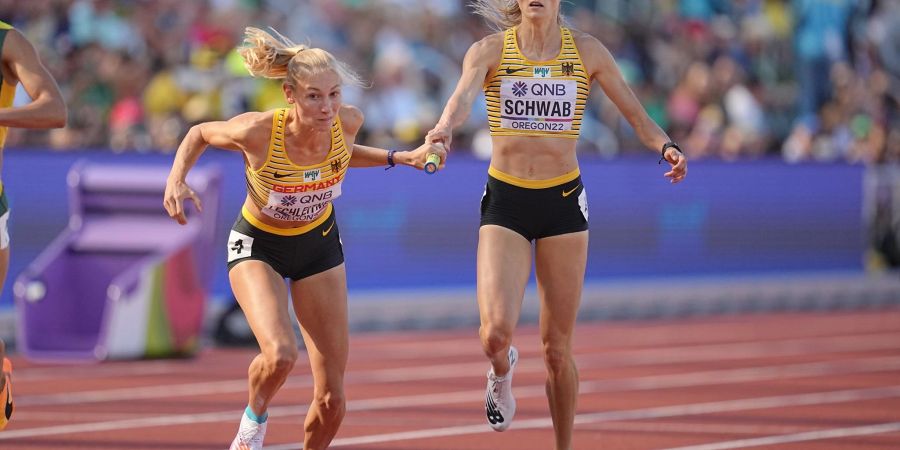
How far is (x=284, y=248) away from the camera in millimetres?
7621

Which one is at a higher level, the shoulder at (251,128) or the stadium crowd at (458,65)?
the shoulder at (251,128)

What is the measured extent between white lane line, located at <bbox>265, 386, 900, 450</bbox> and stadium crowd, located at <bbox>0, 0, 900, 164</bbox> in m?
3.32

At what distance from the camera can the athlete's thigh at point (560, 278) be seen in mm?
8039

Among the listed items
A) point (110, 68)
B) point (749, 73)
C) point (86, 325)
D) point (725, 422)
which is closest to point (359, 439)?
point (725, 422)

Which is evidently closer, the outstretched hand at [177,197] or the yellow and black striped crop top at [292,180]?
the outstretched hand at [177,197]

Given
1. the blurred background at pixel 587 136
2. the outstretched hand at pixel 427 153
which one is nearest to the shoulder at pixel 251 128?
the outstretched hand at pixel 427 153

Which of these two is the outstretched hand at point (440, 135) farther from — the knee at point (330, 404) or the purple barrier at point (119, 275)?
the purple barrier at point (119, 275)

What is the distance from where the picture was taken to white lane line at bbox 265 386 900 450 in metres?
9.70

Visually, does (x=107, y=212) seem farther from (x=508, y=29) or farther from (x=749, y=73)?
(x=749, y=73)

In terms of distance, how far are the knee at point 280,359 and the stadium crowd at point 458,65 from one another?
564cm

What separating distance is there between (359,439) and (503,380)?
1.71 meters

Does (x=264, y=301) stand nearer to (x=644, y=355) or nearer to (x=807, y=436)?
(x=807, y=436)

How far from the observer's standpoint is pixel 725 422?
1038 cm

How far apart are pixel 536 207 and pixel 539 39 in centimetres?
90
